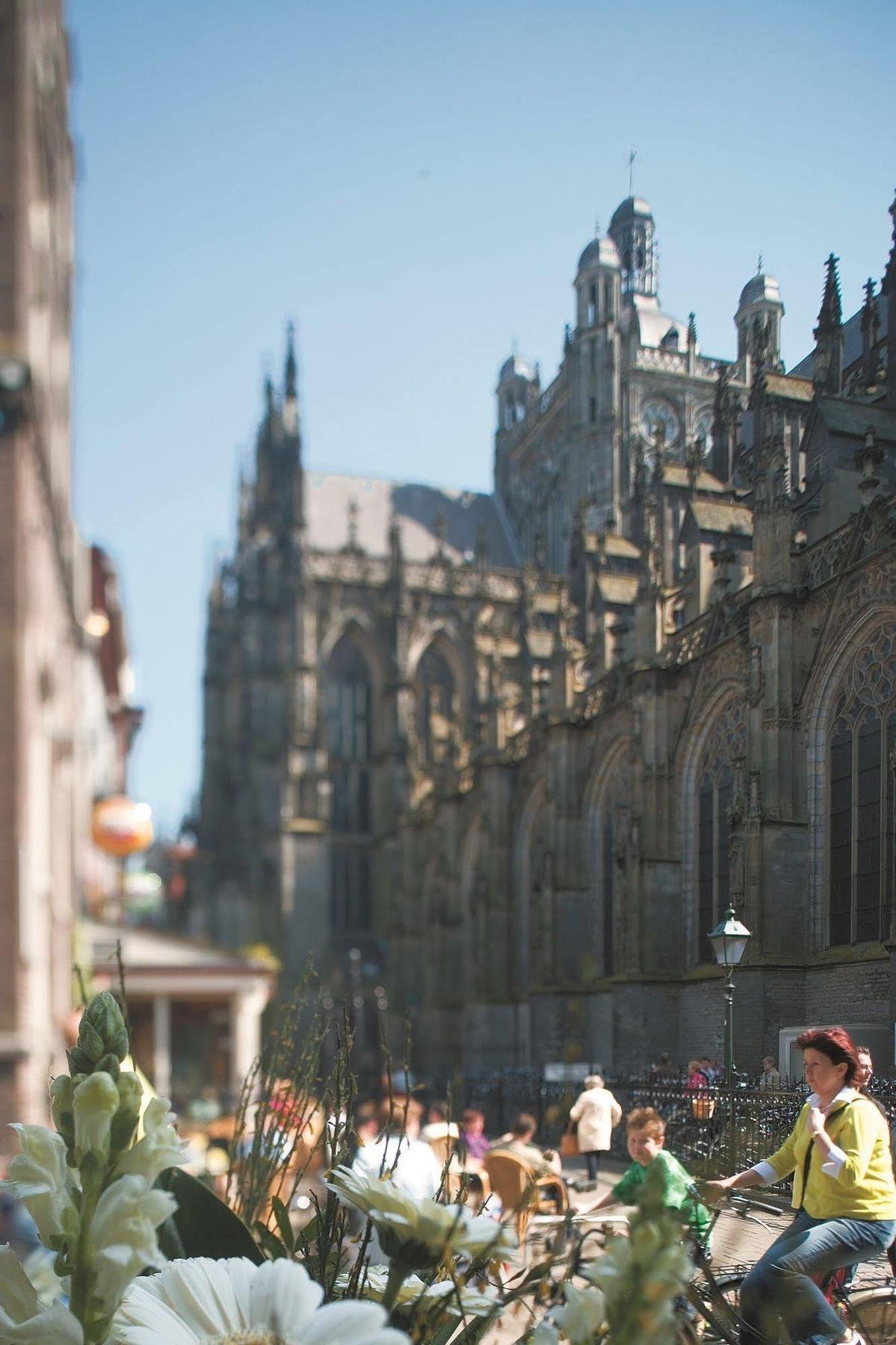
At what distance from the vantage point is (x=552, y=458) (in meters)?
12.4

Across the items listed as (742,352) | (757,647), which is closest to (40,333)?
(757,647)

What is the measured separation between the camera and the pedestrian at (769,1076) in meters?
5.61

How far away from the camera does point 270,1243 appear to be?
2689 mm

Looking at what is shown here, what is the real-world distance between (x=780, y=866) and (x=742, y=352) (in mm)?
2370

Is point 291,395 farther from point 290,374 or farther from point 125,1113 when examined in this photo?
point 125,1113

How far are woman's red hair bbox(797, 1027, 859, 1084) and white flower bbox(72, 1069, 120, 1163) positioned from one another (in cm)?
301

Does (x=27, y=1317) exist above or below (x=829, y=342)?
below

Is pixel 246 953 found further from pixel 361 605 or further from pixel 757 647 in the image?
pixel 757 647

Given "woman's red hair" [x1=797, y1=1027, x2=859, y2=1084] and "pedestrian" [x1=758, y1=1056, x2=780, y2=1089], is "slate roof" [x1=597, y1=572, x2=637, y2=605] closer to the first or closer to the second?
"pedestrian" [x1=758, y1=1056, x2=780, y2=1089]

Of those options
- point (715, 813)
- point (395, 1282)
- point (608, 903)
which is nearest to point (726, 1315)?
point (395, 1282)

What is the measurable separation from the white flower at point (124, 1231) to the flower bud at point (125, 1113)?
0.05 metres

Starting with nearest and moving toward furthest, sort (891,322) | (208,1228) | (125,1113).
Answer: (125,1113) → (208,1228) → (891,322)

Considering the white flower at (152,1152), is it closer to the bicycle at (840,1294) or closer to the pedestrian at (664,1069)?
the bicycle at (840,1294)

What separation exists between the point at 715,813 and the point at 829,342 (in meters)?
4.68
